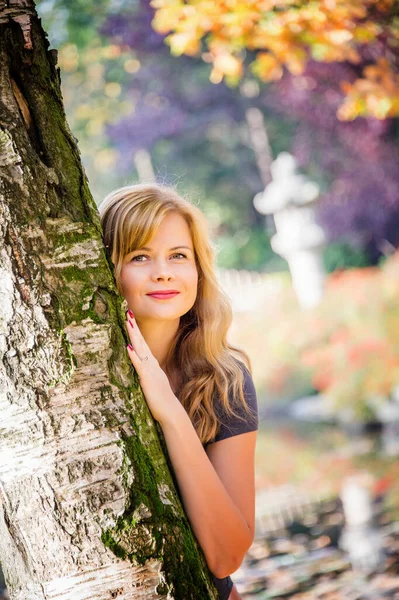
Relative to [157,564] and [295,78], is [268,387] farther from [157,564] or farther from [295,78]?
[157,564]

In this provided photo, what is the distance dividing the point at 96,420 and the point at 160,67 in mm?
19118

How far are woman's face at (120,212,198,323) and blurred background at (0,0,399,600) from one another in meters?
0.41

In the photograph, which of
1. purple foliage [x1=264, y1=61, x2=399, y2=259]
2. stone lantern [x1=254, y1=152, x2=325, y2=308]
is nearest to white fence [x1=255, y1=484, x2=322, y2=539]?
stone lantern [x1=254, y1=152, x2=325, y2=308]

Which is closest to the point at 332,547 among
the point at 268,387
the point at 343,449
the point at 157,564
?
the point at 343,449

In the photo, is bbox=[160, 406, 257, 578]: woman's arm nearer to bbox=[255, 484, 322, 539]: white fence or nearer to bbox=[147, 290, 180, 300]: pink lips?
bbox=[147, 290, 180, 300]: pink lips

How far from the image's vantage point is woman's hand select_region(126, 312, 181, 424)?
5.56ft

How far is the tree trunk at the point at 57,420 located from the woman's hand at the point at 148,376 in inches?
5.1

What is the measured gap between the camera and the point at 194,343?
244 centimetres

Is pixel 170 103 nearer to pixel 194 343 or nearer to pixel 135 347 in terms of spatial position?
pixel 194 343

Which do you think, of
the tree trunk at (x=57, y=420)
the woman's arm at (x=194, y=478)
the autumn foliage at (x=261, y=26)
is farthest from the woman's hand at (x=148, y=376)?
the autumn foliage at (x=261, y=26)

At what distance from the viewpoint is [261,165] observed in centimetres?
2045

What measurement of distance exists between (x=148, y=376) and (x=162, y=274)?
0.49 meters

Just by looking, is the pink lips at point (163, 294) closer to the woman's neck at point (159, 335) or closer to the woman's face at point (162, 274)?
the woman's face at point (162, 274)

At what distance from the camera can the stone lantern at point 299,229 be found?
13.5 metres
